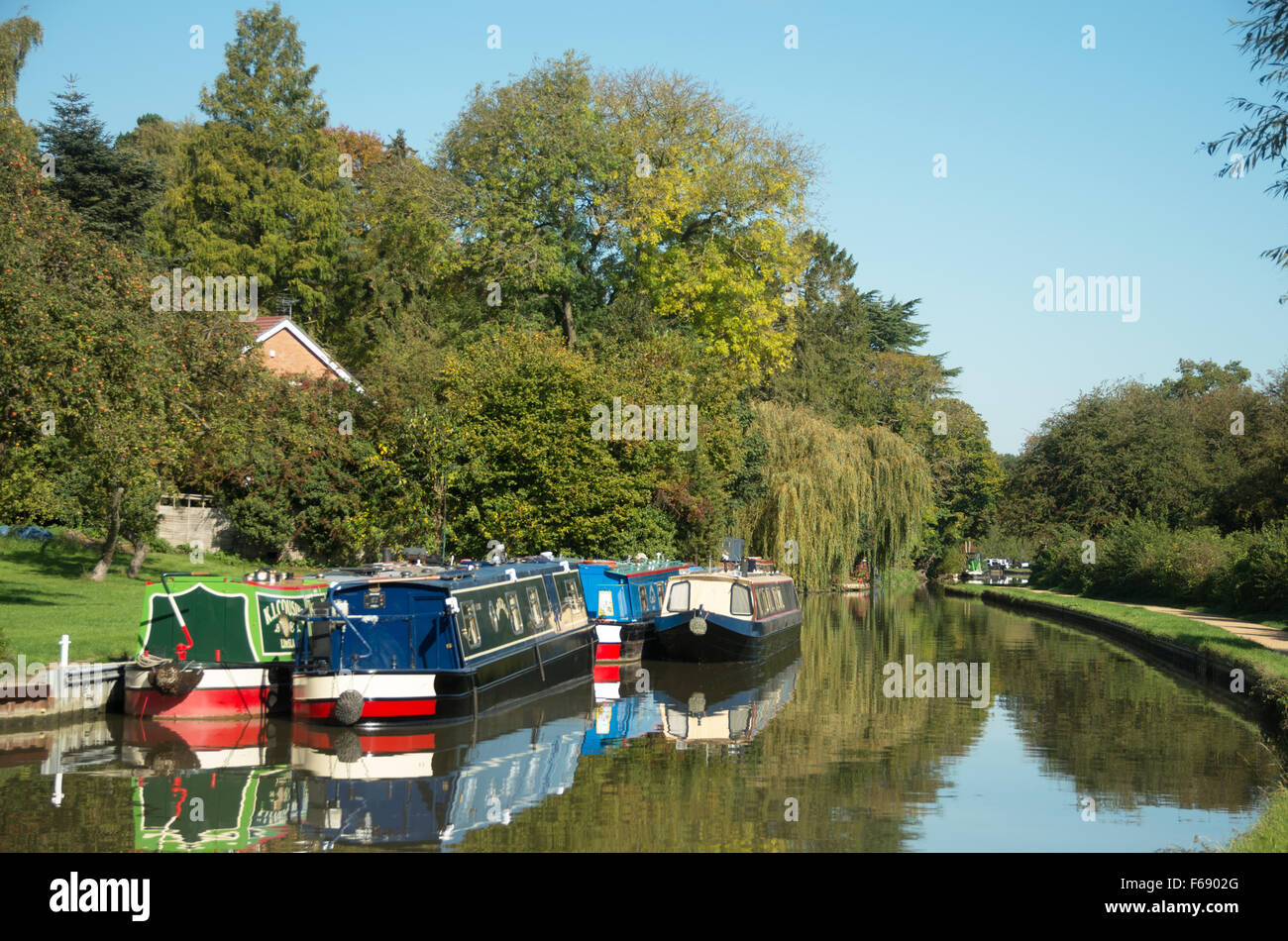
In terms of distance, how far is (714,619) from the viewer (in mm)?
27859

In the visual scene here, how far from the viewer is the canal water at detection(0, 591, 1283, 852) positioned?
488 inches

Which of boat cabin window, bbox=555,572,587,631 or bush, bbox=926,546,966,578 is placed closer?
boat cabin window, bbox=555,572,587,631

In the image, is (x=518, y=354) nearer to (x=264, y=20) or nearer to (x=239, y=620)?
(x=239, y=620)

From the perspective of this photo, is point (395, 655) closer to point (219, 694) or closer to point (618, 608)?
point (219, 694)

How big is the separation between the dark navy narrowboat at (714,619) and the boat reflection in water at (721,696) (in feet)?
1.52

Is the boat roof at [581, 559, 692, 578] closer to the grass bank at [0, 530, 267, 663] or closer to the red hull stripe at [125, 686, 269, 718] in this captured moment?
the grass bank at [0, 530, 267, 663]

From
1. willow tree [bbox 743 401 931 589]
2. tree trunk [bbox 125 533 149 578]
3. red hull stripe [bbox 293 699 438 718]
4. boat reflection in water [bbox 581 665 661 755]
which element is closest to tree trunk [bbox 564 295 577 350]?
willow tree [bbox 743 401 931 589]

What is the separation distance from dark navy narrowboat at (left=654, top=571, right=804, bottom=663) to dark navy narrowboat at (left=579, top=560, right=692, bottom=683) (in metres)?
0.76

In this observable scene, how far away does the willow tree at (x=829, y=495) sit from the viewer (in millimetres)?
43719

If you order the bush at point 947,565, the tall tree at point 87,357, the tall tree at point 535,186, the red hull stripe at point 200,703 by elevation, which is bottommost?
the bush at point 947,565

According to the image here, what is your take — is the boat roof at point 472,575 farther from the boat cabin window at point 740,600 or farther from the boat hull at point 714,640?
the boat cabin window at point 740,600

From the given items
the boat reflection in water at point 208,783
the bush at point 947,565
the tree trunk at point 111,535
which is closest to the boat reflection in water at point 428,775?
the boat reflection in water at point 208,783
